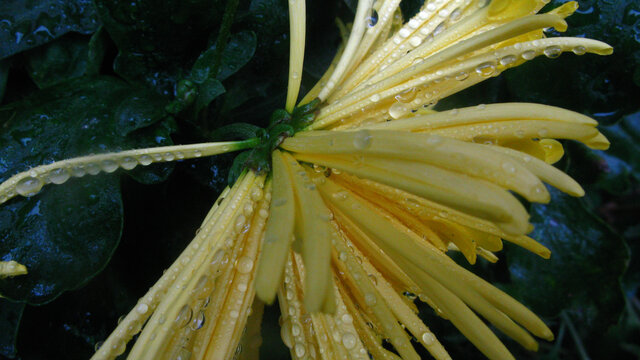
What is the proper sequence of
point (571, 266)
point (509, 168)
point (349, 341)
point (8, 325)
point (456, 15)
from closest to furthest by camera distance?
1. point (509, 168)
2. point (349, 341)
3. point (456, 15)
4. point (8, 325)
5. point (571, 266)

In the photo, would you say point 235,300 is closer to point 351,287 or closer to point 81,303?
point 351,287

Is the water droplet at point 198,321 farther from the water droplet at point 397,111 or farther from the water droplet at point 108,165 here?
the water droplet at point 397,111

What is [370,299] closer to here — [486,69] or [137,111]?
[486,69]

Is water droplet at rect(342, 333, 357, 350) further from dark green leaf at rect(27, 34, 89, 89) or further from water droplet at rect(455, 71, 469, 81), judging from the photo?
dark green leaf at rect(27, 34, 89, 89)

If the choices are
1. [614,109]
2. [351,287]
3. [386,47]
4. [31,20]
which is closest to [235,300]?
[351,287]

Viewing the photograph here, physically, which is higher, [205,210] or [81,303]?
[205,210]

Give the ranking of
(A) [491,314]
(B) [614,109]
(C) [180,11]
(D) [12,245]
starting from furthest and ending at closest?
(B) [614,109], (C) [180,11], (D) [12,245], (A) [491,314]

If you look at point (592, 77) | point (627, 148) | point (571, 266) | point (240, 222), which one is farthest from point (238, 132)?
point (627, 148)
